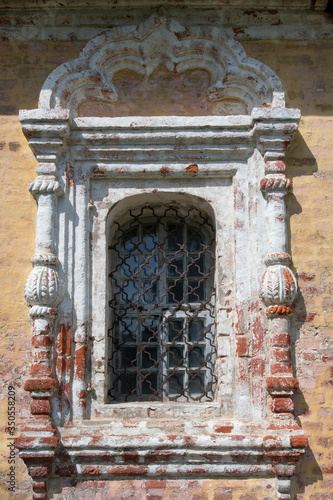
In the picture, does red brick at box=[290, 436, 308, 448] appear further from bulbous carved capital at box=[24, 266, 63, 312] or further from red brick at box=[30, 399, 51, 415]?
bulbous carved capital at box=[24, 266, 63, 312]

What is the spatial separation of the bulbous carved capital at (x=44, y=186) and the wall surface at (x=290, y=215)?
0.53ft

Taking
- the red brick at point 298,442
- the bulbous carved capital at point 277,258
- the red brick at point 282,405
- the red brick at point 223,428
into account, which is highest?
the bulbous carved capital at point 277,258

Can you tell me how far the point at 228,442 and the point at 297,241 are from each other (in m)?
1.46

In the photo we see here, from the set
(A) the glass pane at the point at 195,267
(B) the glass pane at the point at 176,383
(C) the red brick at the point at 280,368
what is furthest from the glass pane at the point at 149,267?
(C) the red brick at the point at 280,368

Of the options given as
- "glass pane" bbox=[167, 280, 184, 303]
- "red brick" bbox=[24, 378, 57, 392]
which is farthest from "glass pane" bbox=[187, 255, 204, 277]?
"red brick" bbox=[24, 378, 57, 392]

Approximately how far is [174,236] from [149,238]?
0.19m

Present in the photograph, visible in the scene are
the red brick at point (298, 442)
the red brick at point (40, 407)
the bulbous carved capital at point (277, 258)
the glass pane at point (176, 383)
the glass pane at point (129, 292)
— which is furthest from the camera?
the glass pane at point (129, 292)

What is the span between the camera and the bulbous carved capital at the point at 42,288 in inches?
153

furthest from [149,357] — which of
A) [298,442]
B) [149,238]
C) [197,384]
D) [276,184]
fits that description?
[276,184]

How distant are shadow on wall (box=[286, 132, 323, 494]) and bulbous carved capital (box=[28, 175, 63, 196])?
5.42 ft

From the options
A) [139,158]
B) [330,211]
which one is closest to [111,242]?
[139,158]

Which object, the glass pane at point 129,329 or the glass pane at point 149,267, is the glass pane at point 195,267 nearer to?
the glass pane at point 149,267

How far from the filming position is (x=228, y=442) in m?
3.78

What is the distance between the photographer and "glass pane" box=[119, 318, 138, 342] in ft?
14.1
